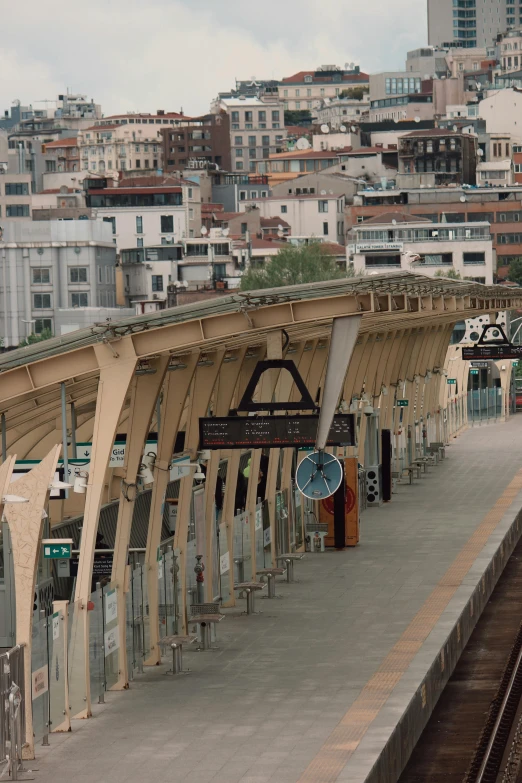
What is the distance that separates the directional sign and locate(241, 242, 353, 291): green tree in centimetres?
8724

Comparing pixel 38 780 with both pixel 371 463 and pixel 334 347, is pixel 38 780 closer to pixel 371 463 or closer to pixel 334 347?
pixel 334 347

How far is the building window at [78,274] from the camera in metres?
108

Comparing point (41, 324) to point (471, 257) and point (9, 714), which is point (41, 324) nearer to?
point (471, 257)

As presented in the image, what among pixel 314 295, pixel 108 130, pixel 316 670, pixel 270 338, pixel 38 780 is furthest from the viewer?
pixel 108 130

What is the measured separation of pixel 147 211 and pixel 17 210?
12.1 meters

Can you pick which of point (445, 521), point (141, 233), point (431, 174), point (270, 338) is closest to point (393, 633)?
point (270, 338)

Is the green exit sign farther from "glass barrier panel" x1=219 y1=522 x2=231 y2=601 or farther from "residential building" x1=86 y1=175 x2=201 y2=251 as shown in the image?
"residential building" x1=86 y1=175 x2=201 y2=251

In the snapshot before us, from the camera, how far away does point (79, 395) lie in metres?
21.2

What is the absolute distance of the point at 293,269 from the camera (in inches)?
4208

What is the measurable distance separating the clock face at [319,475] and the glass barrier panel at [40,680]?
476 centimetres

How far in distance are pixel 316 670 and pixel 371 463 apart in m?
20.1

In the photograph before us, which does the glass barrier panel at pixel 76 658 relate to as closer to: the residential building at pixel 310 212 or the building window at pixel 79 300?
the building window at pixel 79 300

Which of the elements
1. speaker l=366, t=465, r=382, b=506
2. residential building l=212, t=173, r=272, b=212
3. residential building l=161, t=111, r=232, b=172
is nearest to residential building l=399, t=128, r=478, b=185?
residential building l=212, t=173, r=272, b=212

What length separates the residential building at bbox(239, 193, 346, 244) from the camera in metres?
141
